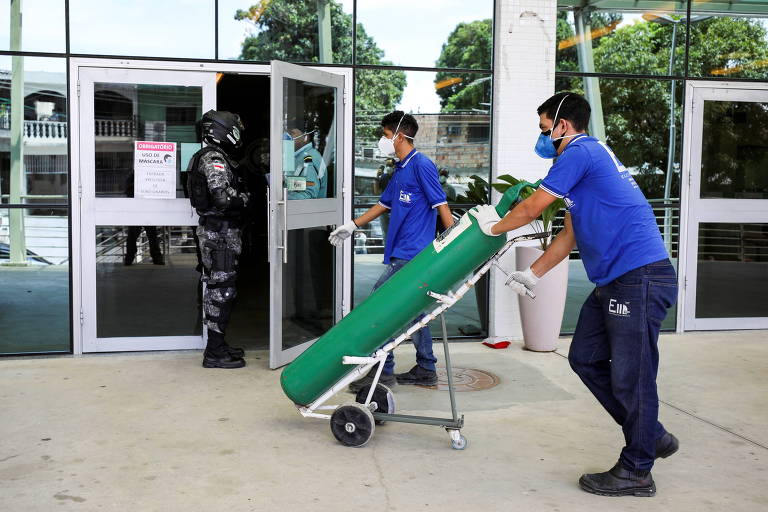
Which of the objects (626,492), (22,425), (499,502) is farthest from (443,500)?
(22,425)

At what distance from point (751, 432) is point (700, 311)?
9.76ft

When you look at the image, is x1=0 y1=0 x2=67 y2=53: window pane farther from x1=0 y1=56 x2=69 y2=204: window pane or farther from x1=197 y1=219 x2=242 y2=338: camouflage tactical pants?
x1=197 y1=219 x2=242 y2=338: camouflage tactical pants

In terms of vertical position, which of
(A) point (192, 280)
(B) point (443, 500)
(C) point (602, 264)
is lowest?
(B) point (443, 500)

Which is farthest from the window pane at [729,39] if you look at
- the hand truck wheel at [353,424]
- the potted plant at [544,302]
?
the hand truck wheel at [353,424]

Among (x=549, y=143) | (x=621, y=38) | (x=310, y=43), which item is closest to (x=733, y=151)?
(x=621, y=38)

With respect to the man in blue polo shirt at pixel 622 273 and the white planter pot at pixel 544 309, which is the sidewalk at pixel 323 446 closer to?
the man in blue polo shirt at pixel 622 273

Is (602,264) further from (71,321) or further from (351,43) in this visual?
(71,321)

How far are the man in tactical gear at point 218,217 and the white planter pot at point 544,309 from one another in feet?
7.11

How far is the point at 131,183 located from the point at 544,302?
10.3 feet

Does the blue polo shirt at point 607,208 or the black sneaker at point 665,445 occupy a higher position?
the blue polo shirt at point 607,208

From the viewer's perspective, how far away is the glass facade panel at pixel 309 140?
540 cm

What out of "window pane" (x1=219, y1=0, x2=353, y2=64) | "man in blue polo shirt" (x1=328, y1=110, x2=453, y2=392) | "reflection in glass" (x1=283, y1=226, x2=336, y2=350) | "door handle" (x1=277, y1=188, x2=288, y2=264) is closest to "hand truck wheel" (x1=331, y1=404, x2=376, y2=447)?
"man in blue polo shirt" (x1=328, y1=110, x2=453, y2=392)

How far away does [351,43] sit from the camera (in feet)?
20.5

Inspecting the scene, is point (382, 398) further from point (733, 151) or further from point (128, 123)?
point (733, 151)
